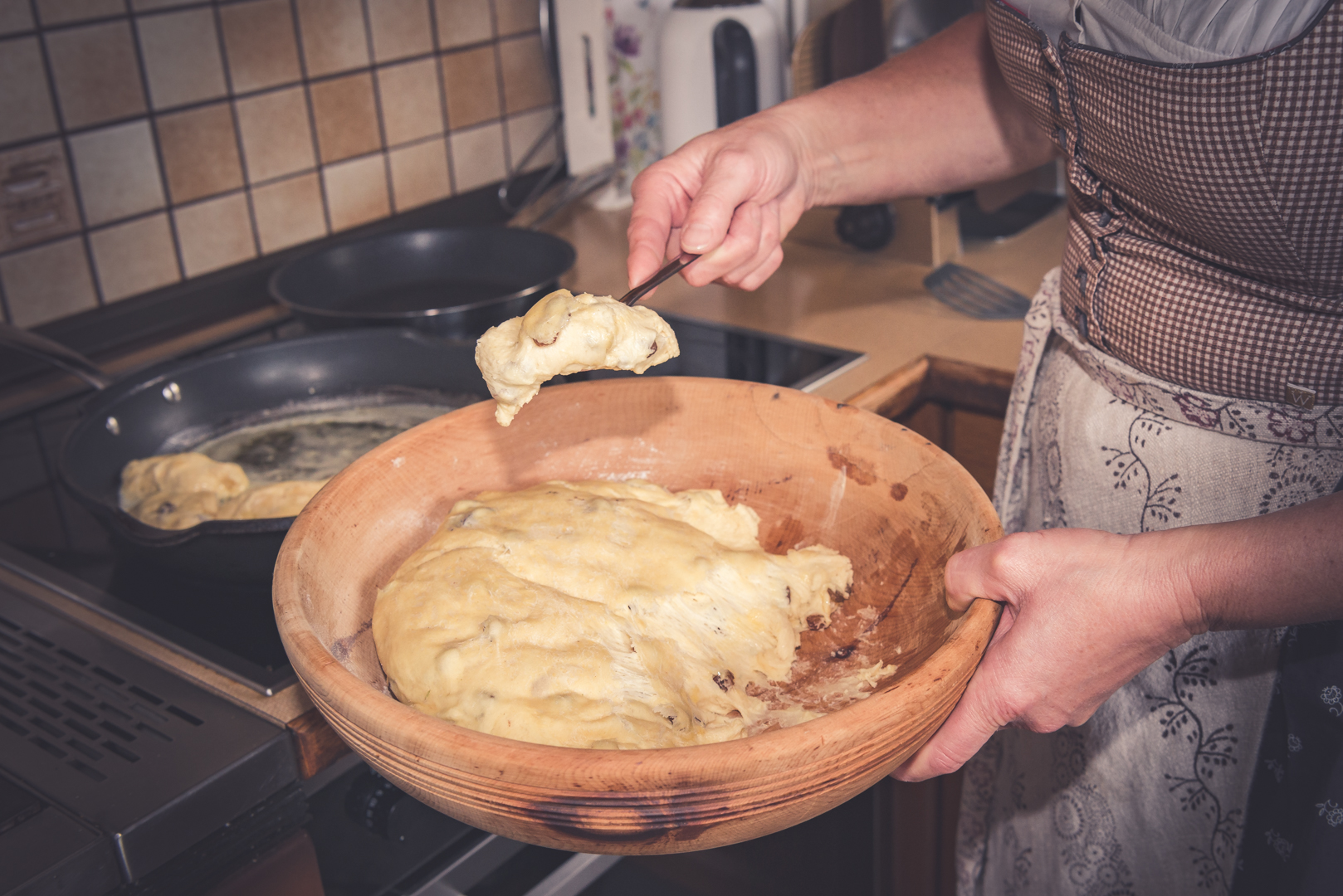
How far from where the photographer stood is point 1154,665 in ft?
2.83

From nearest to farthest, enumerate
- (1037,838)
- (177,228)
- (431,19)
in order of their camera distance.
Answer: (1037,838), (177,228), (431,19)

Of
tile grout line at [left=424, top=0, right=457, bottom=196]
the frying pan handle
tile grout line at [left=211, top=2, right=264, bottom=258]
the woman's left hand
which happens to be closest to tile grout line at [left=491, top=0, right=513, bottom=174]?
A: tile grout line at [left=424, top=0, right=457, bottom=196]

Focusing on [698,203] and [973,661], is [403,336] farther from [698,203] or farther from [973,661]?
[973,661]

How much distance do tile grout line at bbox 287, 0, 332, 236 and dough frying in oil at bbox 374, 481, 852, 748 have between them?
979 millimetres

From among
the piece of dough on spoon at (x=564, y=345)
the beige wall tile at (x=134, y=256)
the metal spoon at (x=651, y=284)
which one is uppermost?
the metal spoon at (x=651, y=284)

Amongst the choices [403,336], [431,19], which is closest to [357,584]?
[403,336]

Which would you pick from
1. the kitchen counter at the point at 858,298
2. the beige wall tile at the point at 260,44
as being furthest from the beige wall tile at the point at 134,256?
the kitchen counter at the point at 858,298

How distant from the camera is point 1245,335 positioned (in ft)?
2.43

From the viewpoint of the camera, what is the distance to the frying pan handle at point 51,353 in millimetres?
1058

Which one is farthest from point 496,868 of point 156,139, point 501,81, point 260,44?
point 501,81

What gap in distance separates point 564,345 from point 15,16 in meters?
0.97

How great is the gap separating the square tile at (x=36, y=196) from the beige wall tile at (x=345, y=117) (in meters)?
0.38

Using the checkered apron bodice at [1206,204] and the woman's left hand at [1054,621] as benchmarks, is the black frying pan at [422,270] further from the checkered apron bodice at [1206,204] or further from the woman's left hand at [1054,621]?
the woman's left hand at [1054,621]

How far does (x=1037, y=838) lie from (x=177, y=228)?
134 centimetres
